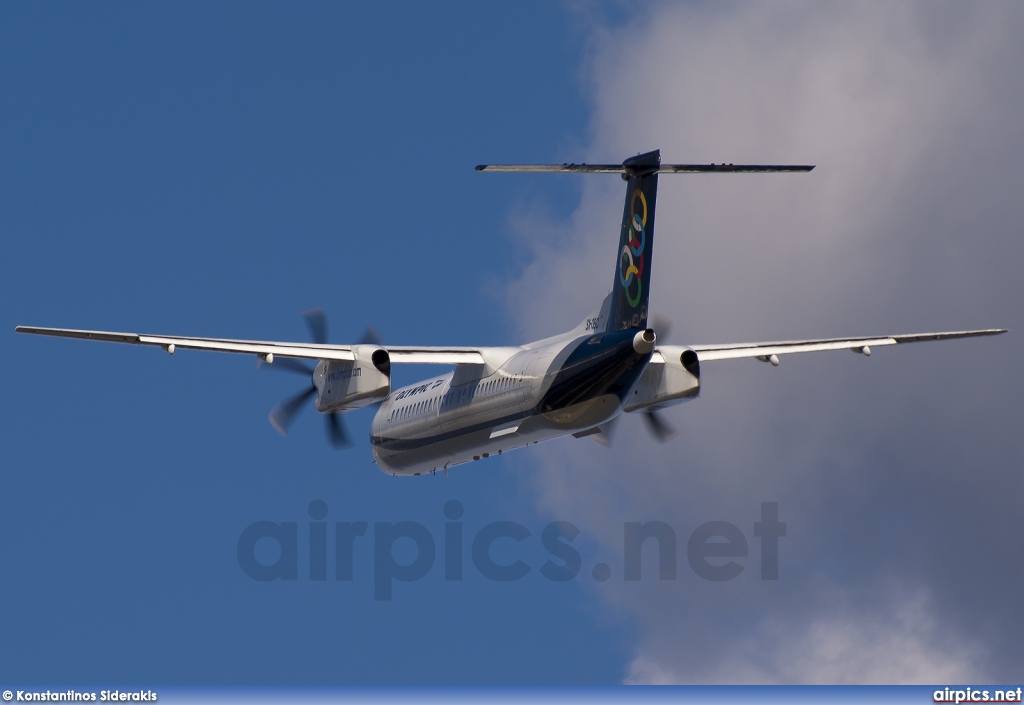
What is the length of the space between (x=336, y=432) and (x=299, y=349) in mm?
4151

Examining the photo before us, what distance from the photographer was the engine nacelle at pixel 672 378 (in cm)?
4691

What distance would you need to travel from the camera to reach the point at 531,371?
44.8m

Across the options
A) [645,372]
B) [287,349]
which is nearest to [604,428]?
[645,372]

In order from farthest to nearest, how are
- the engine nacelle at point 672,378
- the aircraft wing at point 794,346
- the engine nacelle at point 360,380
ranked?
the aircraft wing at point 794,346
the engine nacelle at point 672,378
the engine nacelle at point 360,380

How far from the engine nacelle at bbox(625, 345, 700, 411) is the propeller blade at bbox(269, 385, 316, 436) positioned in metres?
9.40

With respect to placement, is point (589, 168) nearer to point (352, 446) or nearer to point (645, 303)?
point (645, 303)

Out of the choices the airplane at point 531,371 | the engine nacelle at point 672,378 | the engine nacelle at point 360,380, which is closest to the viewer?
the airplane at point 531,371

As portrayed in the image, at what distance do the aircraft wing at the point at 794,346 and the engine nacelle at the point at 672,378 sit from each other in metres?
2.71

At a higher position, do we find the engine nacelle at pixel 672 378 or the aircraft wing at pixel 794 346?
the aircraft wing at pixel 794 346

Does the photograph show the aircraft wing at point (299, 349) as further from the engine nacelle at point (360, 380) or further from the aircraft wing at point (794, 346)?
the aircraft wing at point (794, 346)

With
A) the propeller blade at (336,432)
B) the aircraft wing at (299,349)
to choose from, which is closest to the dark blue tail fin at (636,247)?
the aircraft wing at (299,349)

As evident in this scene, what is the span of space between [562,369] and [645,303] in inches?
104

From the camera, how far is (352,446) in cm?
5012

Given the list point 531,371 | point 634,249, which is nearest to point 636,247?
point 634,249
